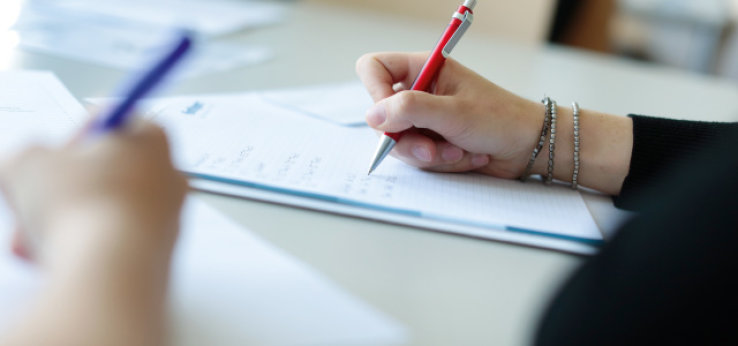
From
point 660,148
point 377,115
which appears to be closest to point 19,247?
point 377,115

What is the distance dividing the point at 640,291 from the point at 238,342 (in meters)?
0.21

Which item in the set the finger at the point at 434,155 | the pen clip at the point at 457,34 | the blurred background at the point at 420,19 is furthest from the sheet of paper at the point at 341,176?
the blurred background at the point at 420,19

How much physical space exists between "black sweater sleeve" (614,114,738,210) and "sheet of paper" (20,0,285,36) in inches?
29.8

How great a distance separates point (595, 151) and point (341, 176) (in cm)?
29

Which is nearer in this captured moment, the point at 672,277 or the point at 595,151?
the point at 672,277

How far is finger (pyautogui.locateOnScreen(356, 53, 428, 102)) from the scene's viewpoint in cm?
75

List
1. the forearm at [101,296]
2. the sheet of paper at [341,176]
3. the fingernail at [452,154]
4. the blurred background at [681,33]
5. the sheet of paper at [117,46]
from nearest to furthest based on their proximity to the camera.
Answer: the forearm at [101,296] → the sheet of paper at [341,176] → the fingernail at [452,154] → the sheet of paper at [117,46] → the blurred background at [681,33]

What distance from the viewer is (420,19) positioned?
85.4 inches

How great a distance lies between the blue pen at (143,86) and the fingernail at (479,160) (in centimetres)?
40

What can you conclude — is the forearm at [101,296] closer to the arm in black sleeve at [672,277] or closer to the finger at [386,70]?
the arm in black sleeve at [672,277]

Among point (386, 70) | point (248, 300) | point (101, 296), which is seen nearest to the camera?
point (101, 296)

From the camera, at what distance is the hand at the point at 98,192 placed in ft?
0.98

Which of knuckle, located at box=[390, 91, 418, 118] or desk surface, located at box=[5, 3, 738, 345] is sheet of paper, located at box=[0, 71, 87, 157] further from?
knuckle, located at box=[390, 91, 418, 118]

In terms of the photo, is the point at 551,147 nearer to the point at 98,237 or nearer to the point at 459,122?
the point at 459,122
